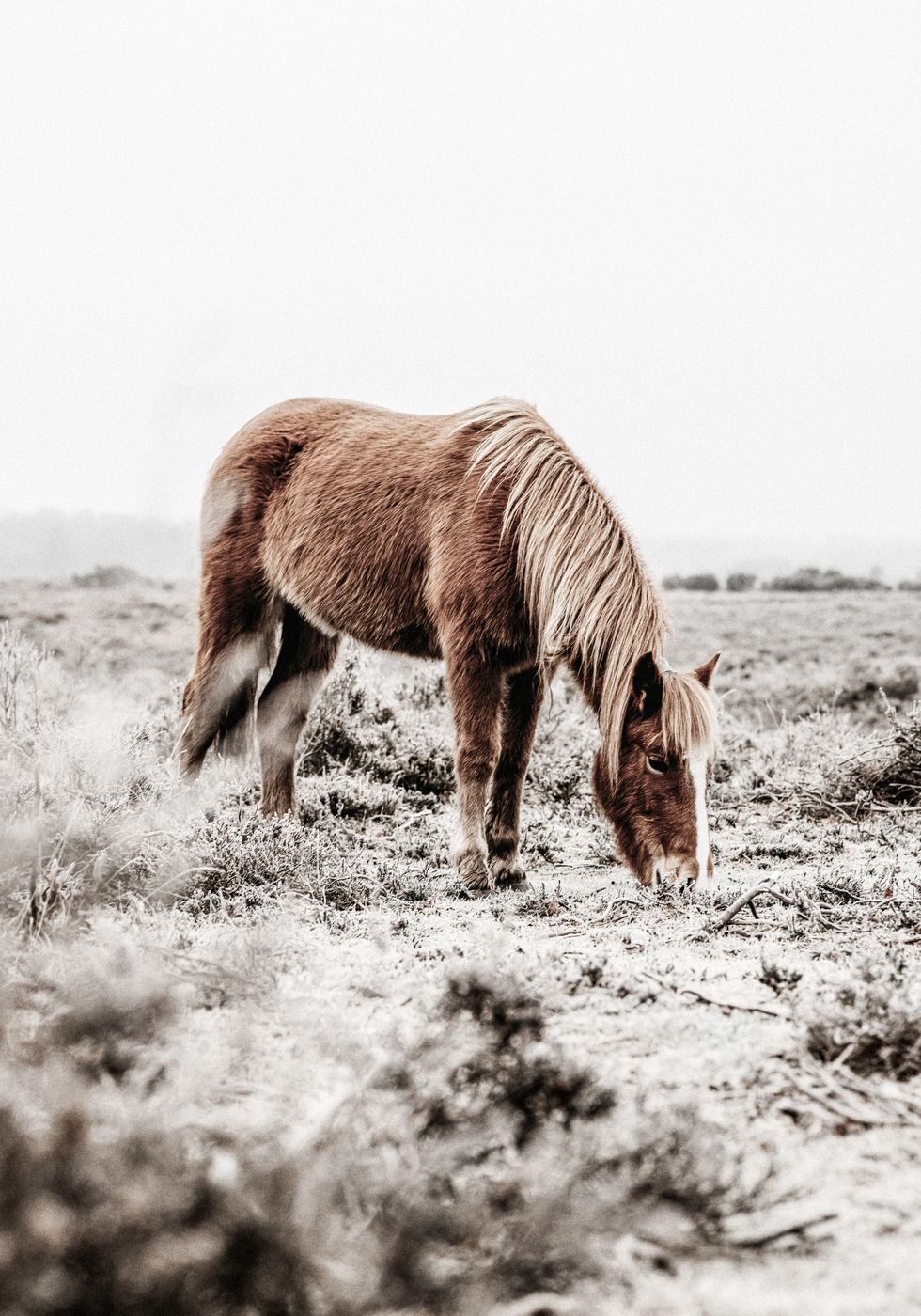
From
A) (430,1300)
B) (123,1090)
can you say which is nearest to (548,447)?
(123,1090)

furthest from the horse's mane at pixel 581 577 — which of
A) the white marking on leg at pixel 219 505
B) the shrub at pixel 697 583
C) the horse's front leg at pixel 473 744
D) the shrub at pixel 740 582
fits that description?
the shrub at pixel 740 582

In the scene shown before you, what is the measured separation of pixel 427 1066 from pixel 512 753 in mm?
3035

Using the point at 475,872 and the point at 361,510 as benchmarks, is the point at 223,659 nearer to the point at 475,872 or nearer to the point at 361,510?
the point at 361,510

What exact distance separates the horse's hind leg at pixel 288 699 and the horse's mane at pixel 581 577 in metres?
1.74

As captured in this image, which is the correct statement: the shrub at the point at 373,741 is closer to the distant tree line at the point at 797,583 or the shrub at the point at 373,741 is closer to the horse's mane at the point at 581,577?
the horse's mane at the point at 581,577

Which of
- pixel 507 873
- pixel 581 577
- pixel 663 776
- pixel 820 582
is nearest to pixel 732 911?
pixel 663 776

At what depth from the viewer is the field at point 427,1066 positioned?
1.58 metres

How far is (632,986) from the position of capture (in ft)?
10.2

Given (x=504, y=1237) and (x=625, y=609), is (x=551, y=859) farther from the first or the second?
(x=504, y=1237)

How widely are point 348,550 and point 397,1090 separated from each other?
11.4ft

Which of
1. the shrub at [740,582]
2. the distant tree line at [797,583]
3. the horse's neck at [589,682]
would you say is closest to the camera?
the horse's neck at [589,682]

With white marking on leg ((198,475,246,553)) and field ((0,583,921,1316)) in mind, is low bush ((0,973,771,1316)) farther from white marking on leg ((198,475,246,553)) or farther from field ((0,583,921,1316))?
white marking on leg ((198,475,246,553))

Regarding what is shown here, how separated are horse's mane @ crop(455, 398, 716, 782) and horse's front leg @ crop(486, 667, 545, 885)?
344 millimetres

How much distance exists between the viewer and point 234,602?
5.89 meters
